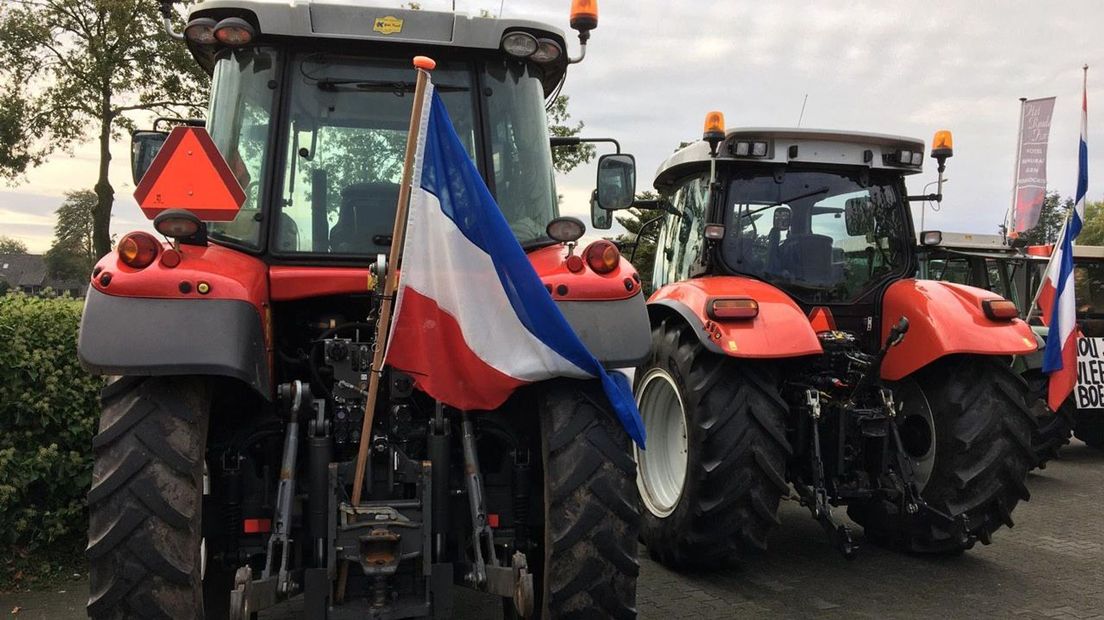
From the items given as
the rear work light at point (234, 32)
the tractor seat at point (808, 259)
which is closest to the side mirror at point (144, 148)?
the rear work light at point (234, 32)

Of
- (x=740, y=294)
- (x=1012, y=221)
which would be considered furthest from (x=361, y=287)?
(x=1012, y=221)

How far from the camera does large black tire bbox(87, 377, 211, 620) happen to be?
9.04ft

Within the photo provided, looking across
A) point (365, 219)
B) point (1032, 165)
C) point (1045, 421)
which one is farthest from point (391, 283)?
point (1032, 165)

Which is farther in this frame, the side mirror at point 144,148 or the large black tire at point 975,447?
the large black tire at point 975,447

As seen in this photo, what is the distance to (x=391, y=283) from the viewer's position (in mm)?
2895

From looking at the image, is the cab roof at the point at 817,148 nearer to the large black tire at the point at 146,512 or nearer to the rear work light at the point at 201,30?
the rear work light at the point at 201,30

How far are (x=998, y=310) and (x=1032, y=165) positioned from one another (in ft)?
36.1

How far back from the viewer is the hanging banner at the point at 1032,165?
14.5 m

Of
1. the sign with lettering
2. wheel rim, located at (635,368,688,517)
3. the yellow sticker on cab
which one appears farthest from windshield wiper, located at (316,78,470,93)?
the sign with lettering

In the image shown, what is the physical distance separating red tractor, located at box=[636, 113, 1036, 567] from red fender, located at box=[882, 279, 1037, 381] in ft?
0.04

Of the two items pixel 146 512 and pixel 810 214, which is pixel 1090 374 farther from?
pixel 146 512

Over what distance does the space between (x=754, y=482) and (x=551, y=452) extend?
2.02 metres

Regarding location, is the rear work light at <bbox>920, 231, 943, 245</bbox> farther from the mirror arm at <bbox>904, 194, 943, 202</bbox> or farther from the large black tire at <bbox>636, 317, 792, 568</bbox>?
the large black tire at <bbox>636, 317, 792, 568</bbox>

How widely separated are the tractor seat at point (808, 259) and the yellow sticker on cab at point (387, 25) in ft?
10.3
